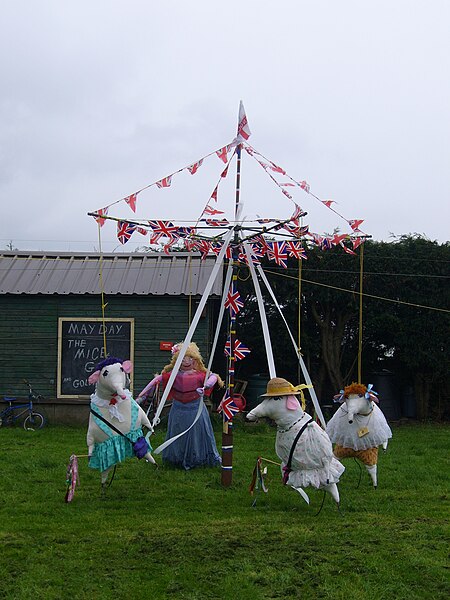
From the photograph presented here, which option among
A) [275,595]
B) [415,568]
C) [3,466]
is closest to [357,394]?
[415,568]

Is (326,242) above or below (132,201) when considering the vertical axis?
below

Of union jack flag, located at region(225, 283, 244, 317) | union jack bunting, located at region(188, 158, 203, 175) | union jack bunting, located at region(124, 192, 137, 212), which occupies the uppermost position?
union jack bunting, located at region(188, 158, 203, 175)

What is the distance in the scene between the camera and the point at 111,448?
6.79 meters

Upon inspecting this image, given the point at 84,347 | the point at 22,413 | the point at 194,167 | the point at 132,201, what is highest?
the point at 194,167

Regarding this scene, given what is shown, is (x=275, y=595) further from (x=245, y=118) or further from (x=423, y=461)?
(x=423, y=461)

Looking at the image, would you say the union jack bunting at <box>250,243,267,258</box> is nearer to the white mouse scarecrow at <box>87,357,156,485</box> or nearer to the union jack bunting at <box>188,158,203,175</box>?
the union jack bunting at <box>188,158,203,175</box>

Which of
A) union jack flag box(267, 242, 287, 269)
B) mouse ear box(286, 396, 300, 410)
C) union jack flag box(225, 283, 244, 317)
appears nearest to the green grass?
mouse ear box(286, 396, 300, 410)

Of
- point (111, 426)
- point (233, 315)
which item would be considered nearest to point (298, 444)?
point (233, 315)

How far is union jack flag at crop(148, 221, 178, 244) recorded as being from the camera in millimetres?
6859

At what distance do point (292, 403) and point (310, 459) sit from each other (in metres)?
0.50

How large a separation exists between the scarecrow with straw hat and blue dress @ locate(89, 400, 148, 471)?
4.35 ft

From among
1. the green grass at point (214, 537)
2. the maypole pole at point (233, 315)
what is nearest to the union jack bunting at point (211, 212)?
the maypole pole at point (233, 315)

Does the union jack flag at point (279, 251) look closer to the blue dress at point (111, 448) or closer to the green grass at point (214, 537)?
the blue dress at point (111, 448)

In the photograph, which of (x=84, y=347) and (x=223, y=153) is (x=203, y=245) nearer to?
(x=223, y=153)
